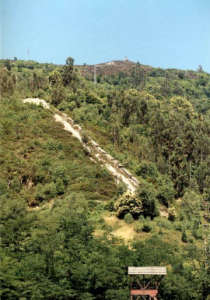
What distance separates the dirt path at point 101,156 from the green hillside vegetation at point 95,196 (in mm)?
898

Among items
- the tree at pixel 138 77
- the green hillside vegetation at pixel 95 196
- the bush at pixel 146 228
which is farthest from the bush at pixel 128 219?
the tree at pixel 138 77

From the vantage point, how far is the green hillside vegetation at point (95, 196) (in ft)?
70.9

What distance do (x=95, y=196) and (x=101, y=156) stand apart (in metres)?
10.1

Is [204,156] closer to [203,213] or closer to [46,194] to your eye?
[203,213]

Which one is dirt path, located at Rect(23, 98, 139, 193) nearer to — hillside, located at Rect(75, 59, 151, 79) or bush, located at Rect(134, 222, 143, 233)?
bush, located at Rect(134, 222, 143, 233)

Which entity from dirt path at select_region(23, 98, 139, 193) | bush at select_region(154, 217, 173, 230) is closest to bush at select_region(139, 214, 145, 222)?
bush at select_region(154, 217, 173, 230)

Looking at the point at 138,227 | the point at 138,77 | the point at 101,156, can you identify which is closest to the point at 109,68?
the point at 138,77

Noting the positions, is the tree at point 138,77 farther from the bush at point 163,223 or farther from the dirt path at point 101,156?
the bush at point 163,223

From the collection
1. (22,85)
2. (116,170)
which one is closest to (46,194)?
(116,170)

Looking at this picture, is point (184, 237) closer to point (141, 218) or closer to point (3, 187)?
point (141, 218)

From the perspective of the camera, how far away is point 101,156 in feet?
155

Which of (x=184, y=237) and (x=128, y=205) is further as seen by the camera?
(x=128, y=205)

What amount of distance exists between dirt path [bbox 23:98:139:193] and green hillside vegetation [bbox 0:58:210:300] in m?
0.90

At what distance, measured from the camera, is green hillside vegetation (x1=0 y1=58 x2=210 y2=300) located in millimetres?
21609
